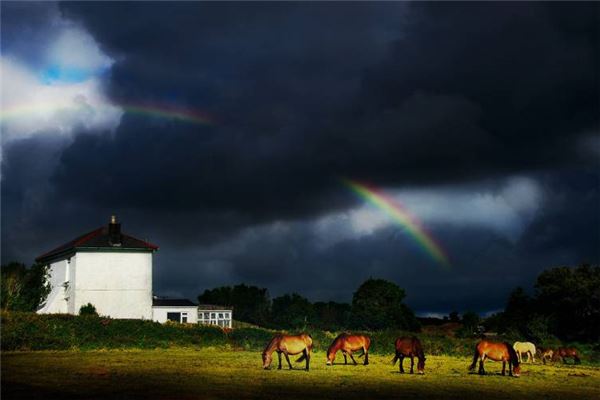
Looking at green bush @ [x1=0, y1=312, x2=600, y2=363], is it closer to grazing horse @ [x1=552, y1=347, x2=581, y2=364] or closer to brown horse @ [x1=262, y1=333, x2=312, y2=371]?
grazing horse @ [x1=552, y1=347, x2=581, y2=364]

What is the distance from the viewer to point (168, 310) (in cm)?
7706

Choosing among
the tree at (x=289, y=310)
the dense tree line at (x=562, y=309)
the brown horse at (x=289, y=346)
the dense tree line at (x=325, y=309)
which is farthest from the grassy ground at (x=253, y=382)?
the tree at (x=289, y=310)

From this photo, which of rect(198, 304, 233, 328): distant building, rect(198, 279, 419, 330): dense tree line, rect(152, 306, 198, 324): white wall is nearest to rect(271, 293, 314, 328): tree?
rect(198, 279, 419, 330): dense tree line

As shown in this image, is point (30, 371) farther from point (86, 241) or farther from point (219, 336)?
point (86, 241)

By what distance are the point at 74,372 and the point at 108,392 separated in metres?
6.79

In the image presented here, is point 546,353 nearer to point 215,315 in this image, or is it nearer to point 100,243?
point 100,243

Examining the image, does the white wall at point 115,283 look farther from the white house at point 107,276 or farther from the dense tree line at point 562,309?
the dense tree line at point 562,309

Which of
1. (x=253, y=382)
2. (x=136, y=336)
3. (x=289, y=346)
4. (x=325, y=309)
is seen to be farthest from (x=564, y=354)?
(x=325, y=309)

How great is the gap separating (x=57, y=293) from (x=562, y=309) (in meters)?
51.3

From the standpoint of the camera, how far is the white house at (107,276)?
2726 inches

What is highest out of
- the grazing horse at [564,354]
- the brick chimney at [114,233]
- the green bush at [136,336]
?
the brick chimney at [114,233]

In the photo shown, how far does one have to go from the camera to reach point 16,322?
44.3 m

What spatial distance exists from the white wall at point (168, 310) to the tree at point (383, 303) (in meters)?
30.9

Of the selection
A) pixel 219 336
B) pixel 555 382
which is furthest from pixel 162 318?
pixel 555 382
